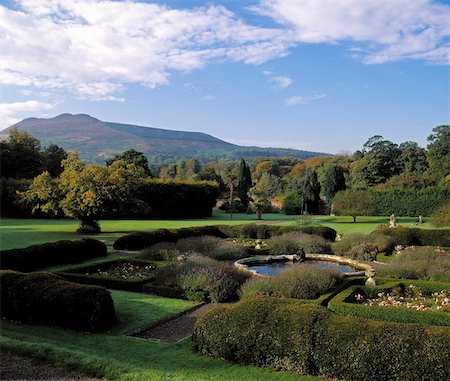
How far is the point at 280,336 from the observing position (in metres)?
7.00

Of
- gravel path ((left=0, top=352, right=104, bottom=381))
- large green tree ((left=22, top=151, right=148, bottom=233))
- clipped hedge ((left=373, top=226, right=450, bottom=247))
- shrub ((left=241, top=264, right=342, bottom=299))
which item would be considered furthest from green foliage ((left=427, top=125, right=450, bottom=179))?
gravel path ((left=0, top=352, right=104, bottom=381))

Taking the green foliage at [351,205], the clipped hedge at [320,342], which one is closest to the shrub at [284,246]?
the clipped hedge at [320,342]

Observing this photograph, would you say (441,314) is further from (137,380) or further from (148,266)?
(148,266)

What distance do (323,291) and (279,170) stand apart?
8231cm

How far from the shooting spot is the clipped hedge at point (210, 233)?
782 inches

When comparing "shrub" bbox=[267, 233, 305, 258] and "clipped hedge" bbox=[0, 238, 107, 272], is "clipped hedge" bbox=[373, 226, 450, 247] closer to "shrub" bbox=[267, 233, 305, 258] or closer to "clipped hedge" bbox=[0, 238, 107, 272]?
"shrub" bbox=[267, 233, 305, 258]

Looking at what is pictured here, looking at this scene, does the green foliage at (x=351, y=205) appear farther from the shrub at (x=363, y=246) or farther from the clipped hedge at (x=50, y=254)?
the clipped hedge at (x=50, y=254)

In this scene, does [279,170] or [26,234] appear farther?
[279,170]

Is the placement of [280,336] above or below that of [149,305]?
above

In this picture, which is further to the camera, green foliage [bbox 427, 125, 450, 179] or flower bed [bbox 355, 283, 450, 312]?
green foliage [bbox 427, 125, 450, 179]

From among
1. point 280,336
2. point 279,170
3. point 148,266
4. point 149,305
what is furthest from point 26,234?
point 279,170

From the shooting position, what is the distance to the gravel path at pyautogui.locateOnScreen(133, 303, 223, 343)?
8859mm

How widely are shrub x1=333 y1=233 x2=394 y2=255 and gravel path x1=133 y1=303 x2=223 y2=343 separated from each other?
1004cm

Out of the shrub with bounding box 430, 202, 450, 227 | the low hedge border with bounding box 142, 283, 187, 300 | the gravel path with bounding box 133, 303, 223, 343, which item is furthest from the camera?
the shrub with bounding box 430, 202, 450, 227
